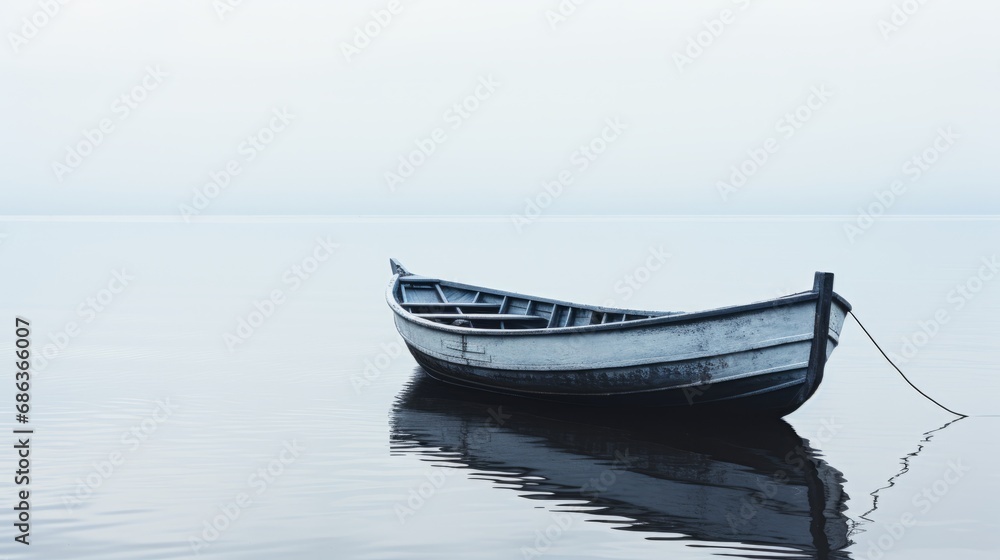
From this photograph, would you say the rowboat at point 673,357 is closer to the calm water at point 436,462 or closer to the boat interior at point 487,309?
the calm water at point 436,462

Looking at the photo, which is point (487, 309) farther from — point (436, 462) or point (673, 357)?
point (436, 462)

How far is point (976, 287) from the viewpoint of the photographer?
3616 centimetres

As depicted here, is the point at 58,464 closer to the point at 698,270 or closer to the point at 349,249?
the point at 698,270

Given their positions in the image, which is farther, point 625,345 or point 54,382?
point 54,382

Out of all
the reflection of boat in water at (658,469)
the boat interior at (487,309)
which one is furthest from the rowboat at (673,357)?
the boat interior at (487,309)

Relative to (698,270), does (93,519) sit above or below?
below

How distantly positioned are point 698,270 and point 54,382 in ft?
117

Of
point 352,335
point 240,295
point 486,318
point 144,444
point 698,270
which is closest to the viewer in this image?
point 144,444

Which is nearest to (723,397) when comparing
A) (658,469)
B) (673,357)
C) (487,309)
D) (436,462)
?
(673,357)

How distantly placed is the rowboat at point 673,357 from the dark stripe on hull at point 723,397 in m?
0.01

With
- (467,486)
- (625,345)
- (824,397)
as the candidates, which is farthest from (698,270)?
(467,486)

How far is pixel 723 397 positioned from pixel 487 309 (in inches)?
290

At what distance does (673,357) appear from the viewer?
12.9 meters

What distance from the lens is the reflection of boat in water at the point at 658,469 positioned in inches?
362
